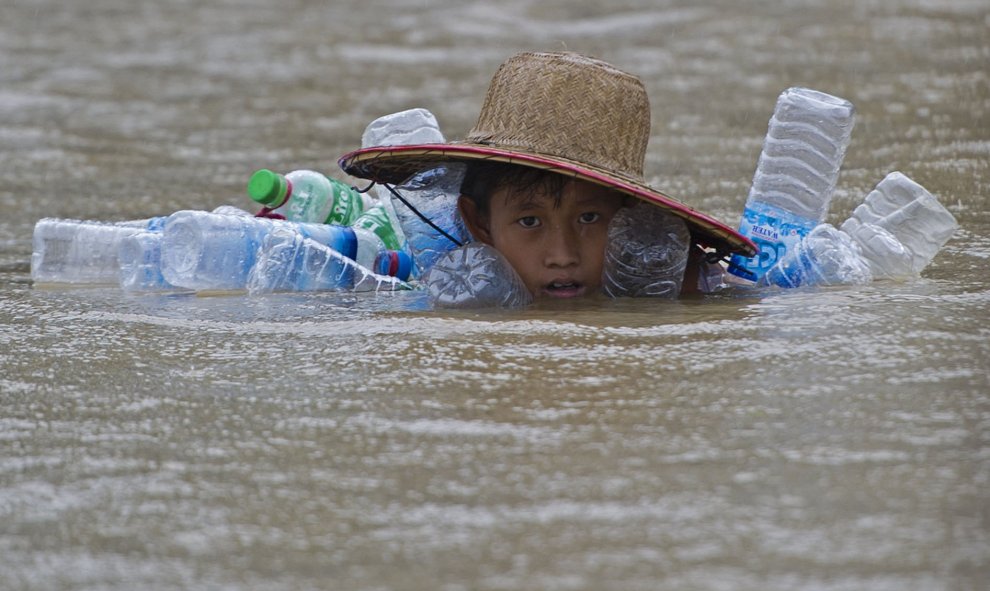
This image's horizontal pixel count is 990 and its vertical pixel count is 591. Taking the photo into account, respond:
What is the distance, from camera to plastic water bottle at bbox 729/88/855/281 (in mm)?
4172

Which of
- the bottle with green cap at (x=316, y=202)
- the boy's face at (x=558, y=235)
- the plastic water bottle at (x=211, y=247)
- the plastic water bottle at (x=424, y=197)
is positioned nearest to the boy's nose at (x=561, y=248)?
the boy's face at (x=558, y=235)

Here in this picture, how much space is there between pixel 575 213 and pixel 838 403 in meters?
1.31

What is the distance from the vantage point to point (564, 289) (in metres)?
3.76

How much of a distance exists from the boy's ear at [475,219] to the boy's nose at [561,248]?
25 cm

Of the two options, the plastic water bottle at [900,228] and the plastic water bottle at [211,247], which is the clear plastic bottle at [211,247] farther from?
the plastic water bottle at [900,228]

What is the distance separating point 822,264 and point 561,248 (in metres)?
0.73

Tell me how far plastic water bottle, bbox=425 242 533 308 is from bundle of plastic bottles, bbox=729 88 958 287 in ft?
2.34

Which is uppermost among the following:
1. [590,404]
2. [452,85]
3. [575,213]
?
[452,85]

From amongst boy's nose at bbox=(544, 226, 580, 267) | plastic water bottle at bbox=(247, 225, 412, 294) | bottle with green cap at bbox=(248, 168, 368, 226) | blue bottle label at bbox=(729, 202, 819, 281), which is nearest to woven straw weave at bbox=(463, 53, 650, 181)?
boy's nose at bbox=(544, 226, 580, 267)

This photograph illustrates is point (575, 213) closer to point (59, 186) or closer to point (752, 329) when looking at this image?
point (752, 329)

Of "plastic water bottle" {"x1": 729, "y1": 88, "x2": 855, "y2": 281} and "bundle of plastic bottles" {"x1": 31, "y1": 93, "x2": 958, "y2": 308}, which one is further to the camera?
"plastic water bottle" {"x1": 729, "y1": 88, "x2": 855, "y2": 281}

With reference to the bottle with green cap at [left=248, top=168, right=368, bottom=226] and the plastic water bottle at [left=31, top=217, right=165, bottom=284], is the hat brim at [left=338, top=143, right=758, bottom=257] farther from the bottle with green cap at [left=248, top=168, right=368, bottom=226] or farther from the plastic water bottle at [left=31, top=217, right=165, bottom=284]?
the plastic water bottle at [left=31, top=217, right=165, bottom=284]

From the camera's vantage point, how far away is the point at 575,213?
145 inches

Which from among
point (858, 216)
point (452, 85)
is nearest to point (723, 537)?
point (858, 216)
